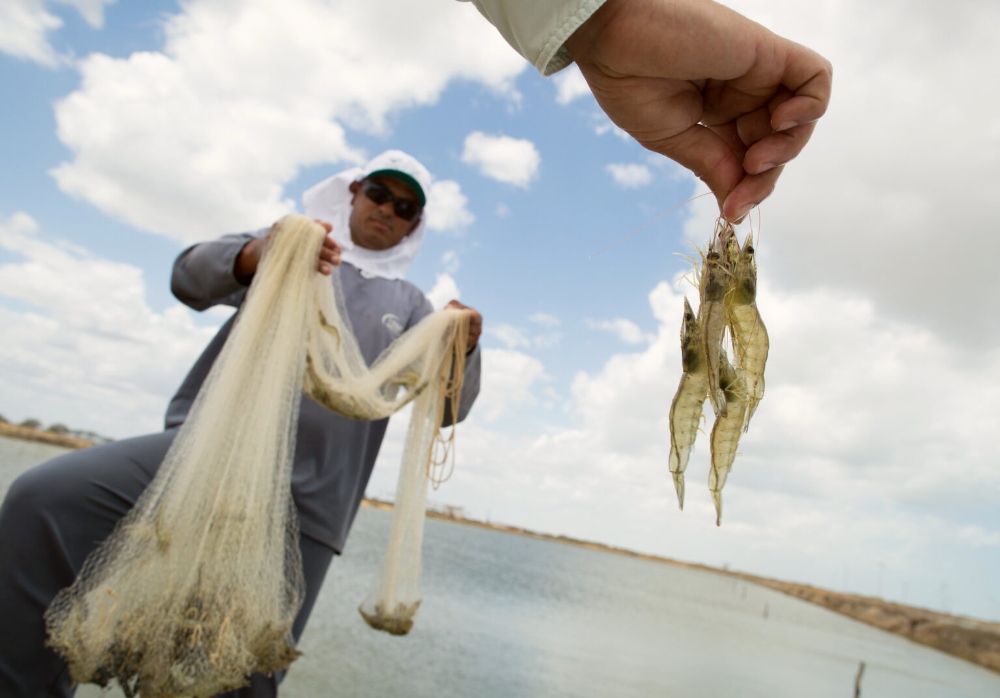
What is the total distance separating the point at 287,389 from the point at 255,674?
1419 millimetres

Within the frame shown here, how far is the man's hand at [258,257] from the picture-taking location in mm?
3316

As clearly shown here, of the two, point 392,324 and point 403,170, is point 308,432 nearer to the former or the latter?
point 392,324

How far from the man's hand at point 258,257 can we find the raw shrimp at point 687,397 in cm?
222

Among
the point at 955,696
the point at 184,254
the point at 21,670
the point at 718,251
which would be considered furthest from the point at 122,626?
the point at 955,696

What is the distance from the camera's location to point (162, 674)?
242cm

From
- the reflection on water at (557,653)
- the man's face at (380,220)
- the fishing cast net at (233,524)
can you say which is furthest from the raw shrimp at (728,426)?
the reflection on water at (557,653)

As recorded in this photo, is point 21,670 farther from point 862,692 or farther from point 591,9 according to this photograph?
point 862,692

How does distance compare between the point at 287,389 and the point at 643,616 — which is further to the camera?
the point at 643,616

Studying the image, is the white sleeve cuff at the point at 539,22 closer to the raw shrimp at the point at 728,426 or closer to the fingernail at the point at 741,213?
the fingernail at the point at 741,213

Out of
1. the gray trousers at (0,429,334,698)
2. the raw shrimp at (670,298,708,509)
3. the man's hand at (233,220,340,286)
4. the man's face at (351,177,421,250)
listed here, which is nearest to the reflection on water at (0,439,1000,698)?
the gray trousers at (0,429,334,698)

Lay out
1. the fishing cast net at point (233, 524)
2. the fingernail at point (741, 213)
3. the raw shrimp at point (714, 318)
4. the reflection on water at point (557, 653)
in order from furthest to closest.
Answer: the reflection on water at point (557, 653) < the fishing cast net at point (233, 524) < the fingernail at point (741, 213) < the raw shrimp at point (714, 318)

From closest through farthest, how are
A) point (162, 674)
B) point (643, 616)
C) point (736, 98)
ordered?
point (736, 98) → point (162, 674) → point (643, 616)

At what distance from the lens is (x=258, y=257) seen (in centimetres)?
335

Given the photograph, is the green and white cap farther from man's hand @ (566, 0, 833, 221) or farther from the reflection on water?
the reflection on water
